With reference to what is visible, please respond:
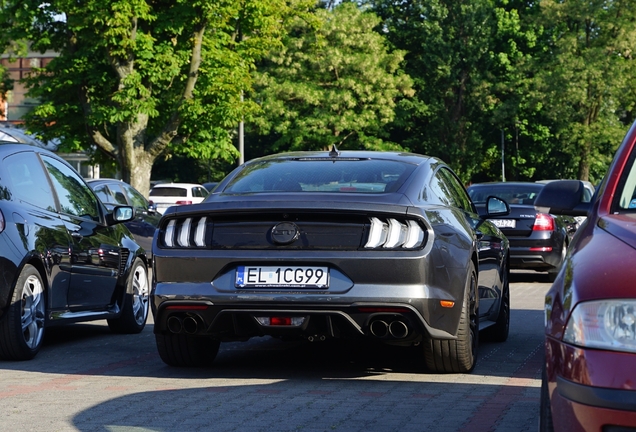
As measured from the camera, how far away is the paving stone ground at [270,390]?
5844mm

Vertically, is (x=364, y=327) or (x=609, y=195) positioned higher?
(x=609, y=195)

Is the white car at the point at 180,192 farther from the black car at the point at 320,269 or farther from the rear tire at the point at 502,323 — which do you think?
the black car at the point at 320,269

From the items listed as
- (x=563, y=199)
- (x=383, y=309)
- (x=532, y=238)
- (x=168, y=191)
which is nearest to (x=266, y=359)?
(x=383, y=309)

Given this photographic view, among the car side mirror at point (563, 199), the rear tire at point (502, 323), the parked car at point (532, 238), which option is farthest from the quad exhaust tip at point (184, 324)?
the parked car at point (532, 238)

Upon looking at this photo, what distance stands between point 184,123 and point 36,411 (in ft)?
105

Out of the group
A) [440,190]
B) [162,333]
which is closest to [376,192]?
[440,190]

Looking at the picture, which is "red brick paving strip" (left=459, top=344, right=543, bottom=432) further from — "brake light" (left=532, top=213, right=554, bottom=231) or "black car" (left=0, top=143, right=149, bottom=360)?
"brake light" (left=532, top=213, right=554, bottom=231)

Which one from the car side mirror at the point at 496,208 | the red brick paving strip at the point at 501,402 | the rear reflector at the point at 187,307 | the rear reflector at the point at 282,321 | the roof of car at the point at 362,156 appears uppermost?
the roof of car at the point at 362,156

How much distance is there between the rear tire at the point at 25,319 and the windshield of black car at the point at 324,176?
5.37ft

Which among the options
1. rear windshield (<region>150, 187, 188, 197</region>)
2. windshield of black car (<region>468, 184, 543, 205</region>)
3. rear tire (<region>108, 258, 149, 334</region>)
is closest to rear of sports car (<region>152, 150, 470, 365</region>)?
rear tire (<region>108, 258, 149, 334</region>)

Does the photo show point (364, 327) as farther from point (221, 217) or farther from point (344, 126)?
point (344, 126)

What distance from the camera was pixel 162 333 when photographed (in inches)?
292

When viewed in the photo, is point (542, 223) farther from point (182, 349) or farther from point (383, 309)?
point (383, 309)

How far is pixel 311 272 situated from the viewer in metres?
6.80
